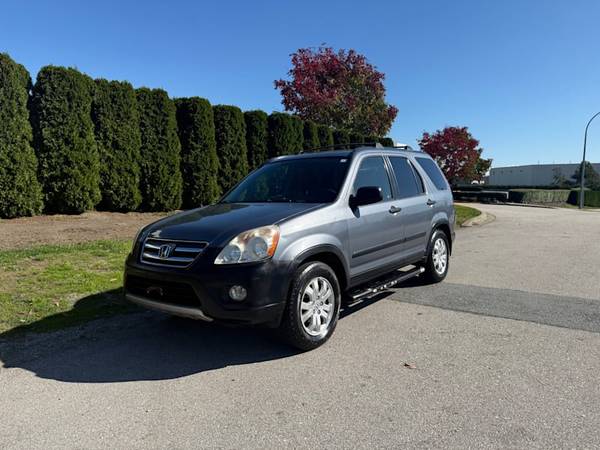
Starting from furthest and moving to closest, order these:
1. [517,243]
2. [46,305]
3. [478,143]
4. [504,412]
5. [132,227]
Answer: [478,143] < [517,243] < [132,227] < [46,305] < [504,412]

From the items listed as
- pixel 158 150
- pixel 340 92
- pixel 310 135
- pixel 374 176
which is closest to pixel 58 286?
pixel 374 176

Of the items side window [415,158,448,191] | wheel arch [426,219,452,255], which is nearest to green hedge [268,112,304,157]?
side window [415,158,448,191]

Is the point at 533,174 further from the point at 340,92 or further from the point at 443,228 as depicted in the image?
the point at 443,228

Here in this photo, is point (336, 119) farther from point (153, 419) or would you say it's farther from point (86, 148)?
point (153, 419)

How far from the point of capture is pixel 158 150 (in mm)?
12148

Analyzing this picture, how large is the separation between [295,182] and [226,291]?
185 cm

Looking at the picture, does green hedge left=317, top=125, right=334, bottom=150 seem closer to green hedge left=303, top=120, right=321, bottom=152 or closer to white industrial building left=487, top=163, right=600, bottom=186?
green hedge left=303, top=120, right=321, bottom=152

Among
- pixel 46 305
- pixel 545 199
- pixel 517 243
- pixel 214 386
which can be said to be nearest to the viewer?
pixel 214 386

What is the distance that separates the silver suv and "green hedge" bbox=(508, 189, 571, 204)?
3659 cm

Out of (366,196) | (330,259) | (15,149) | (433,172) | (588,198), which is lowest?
(588,198)

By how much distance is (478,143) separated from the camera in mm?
45250

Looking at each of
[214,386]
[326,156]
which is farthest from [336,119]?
[214,386]

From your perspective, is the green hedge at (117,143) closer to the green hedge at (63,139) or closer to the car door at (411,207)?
the green hedge at (63,139)

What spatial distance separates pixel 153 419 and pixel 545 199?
4469cm
